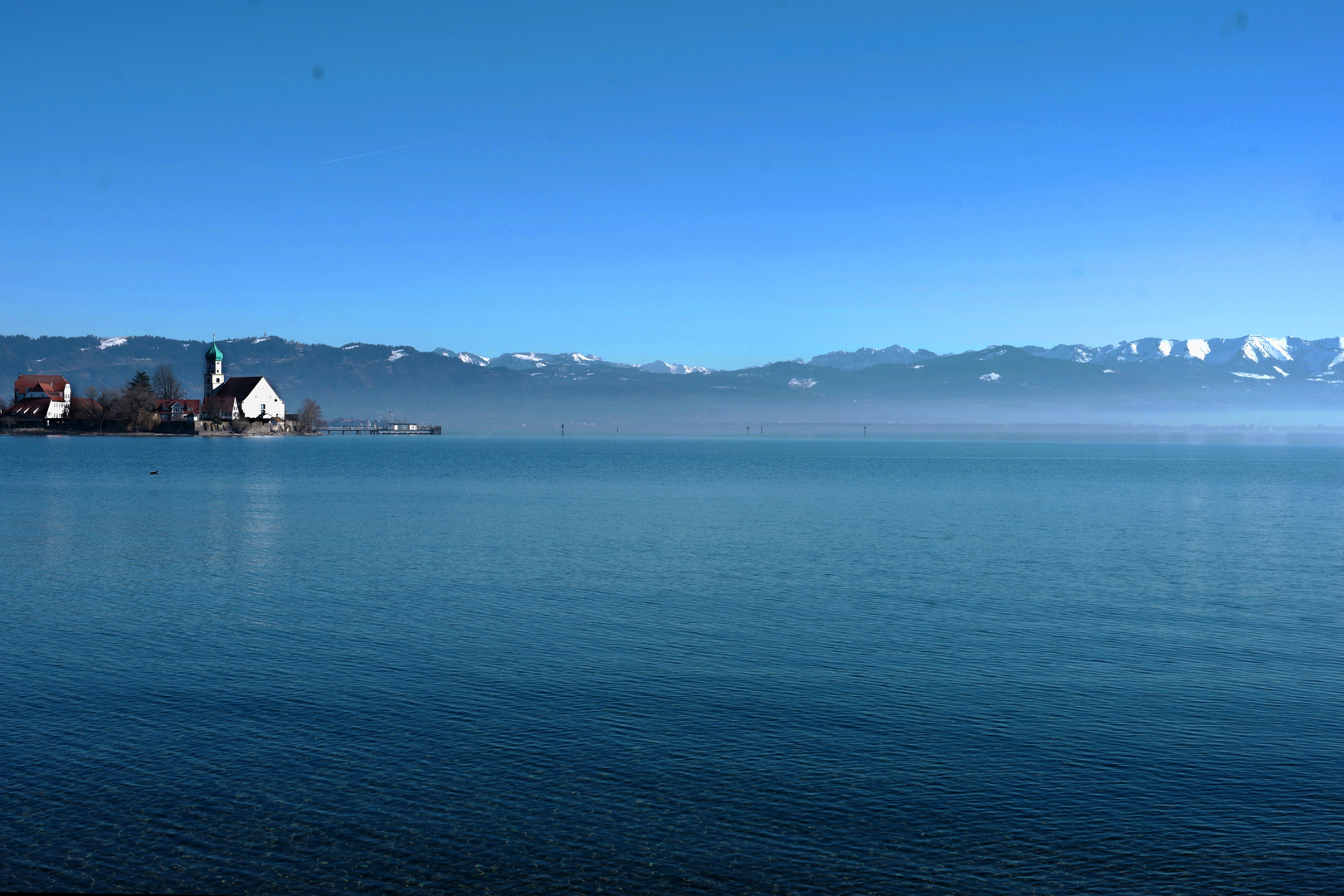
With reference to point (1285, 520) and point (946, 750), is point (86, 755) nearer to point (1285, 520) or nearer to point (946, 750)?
point (946, 750)

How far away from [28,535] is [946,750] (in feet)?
138

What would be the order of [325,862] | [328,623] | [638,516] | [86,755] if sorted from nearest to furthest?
[325,862] < [86,755] < [328,623] < [638,516]

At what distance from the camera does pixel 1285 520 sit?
186ft

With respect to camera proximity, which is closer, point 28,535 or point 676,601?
point 676,601

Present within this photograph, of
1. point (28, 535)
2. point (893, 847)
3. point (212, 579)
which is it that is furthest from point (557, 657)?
point (28, 535)

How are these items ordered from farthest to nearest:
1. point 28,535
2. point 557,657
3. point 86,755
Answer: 1. point 28,535
2. point 557,657
3. point 86,755

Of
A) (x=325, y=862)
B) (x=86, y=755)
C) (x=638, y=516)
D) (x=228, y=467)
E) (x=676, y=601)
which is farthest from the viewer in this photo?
(x=228, y=467)

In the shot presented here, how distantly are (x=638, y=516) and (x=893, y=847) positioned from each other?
43328 mm

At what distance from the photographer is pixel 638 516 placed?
180ft

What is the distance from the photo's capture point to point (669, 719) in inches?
655

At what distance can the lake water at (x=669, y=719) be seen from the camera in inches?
453

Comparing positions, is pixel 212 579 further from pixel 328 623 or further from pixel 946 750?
pixel 946 750

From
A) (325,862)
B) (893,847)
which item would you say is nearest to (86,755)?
(325,862)

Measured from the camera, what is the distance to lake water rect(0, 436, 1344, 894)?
1150 cm
